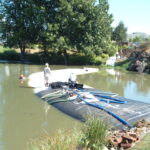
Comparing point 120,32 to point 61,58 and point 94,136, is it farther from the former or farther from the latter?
point 94,136

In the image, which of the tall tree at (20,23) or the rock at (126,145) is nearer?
the rock at (126,145)

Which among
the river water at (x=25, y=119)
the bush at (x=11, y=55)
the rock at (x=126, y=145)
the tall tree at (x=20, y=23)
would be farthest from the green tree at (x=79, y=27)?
the rock at (x=126, y=145)

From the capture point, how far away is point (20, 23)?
33812mm

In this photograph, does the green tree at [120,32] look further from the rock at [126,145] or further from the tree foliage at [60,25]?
the rock at [126,145]

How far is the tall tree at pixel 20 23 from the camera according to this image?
109ft

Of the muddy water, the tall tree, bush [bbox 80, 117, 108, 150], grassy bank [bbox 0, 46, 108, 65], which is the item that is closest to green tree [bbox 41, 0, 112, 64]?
the tall tree

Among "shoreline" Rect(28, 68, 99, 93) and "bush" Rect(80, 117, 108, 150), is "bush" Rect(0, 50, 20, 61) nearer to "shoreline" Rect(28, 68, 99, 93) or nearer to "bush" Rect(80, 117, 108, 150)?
"shoreline" Rect(28, 68, 99, 93)

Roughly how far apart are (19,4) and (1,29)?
174 inches

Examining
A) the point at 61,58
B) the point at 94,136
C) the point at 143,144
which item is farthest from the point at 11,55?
the point at 143,144

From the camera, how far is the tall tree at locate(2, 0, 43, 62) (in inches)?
1304

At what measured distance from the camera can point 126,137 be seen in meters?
6.31

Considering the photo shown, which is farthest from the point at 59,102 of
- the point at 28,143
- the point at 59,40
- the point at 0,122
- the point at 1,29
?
the point at 1,29

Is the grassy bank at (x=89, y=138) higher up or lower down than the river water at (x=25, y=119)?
higher up

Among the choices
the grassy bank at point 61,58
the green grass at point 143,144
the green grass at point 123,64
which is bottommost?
the green grass at point 143,144
